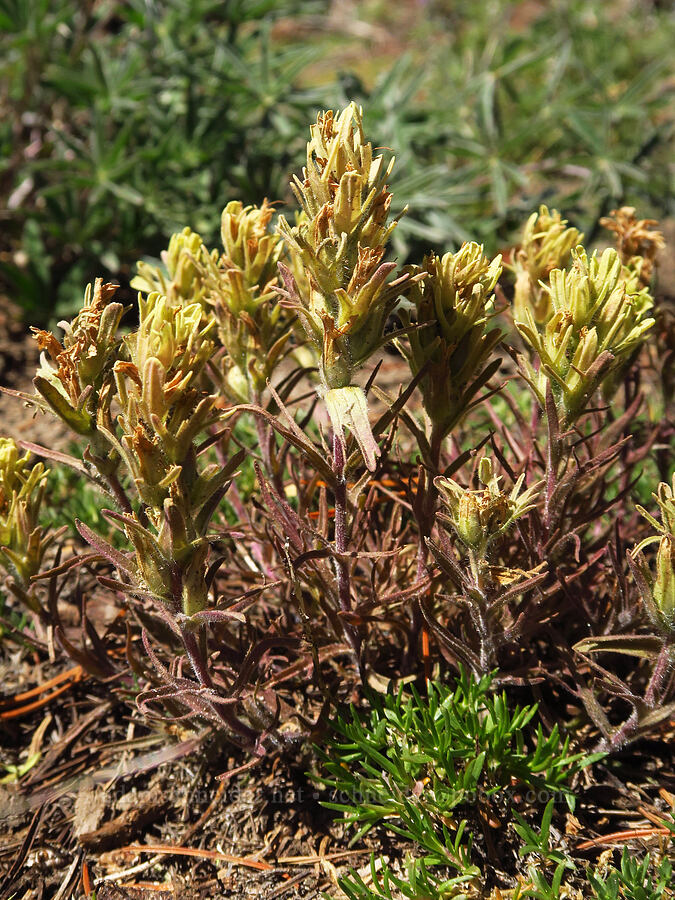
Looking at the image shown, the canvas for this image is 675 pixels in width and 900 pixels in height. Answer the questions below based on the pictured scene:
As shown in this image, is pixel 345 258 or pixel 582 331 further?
pixel 582 331

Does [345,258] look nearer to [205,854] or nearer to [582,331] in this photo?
[582,331]

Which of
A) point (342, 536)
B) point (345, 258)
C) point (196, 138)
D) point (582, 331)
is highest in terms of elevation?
point (196, 138)

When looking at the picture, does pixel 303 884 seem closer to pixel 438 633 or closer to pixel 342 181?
pixel 438 633

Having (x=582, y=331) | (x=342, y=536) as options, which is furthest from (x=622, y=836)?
(x=582, y=331)

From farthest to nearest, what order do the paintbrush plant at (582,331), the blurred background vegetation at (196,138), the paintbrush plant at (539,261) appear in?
the blurred background vegetation at (196,138) → the paintbrush plant at (539,261) → the paintbrush plant at (582,331)

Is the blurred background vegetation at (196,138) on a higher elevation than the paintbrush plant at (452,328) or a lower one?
higher

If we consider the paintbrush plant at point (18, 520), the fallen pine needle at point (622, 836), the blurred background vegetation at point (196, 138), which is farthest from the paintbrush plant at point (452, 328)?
the blurred background vegetation at point (196, 138)

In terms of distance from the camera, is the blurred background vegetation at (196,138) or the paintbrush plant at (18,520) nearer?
the paintbrush plant at (18,520)

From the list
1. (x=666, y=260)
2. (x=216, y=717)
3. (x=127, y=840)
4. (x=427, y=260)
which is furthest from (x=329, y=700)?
(x=666, y=260)

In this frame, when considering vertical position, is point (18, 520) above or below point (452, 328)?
below

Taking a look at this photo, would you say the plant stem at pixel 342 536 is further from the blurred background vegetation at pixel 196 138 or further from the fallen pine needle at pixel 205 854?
the blurred background vegetation at pixel 196 138

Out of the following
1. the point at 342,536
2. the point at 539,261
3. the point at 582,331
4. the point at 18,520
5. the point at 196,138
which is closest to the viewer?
the point at 582,331

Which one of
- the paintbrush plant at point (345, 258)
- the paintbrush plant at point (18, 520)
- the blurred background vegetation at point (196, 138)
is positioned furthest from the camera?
the blurred background vegetation at point (196, 138)
